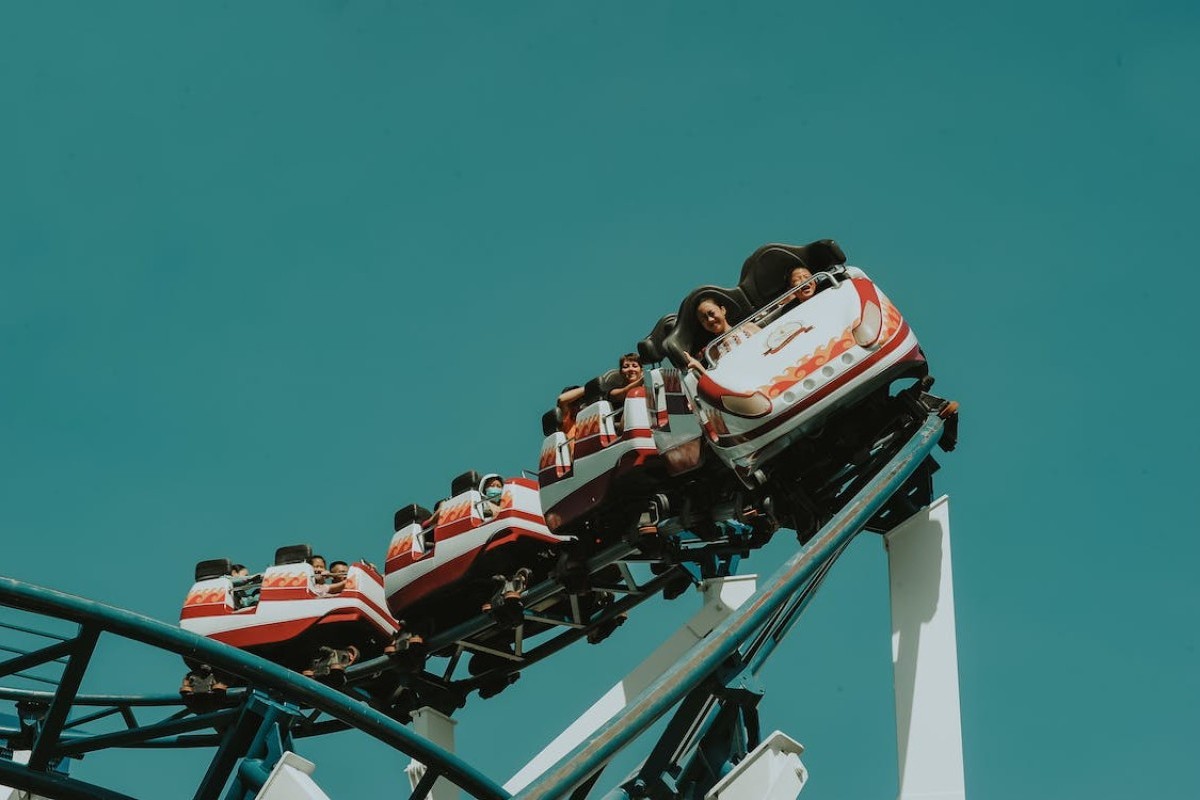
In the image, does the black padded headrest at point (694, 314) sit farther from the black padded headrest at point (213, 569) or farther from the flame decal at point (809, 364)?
the black padded headrest at point (213, 569)

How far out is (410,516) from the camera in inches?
609

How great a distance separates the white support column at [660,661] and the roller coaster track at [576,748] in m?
1.07

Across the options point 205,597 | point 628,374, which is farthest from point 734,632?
point 205,597

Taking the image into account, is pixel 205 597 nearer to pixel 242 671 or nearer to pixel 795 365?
pixel 242 671

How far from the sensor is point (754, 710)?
1220 centimetres

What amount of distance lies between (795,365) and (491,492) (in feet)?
11.4

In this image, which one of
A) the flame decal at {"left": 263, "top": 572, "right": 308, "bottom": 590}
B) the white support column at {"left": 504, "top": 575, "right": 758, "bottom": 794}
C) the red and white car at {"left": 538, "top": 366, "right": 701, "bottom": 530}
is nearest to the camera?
the red and white car at {"left": 538, "top": 366, "right": 701, "bottom": 530}

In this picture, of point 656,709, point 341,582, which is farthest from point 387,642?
point 656,709

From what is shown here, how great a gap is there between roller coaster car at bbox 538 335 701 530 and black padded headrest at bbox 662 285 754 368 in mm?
179

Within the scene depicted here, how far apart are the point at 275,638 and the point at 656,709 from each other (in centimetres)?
560

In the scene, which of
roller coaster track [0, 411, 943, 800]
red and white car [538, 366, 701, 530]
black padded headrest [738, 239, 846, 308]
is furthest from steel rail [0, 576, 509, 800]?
black padded headrest [738, 239, 846, 308]

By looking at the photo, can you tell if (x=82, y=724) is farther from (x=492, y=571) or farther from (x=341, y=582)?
(x=492, y=571)

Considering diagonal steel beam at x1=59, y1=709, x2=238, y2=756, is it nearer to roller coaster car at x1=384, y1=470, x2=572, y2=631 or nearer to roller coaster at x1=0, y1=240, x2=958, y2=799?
roller coaster at x1=0, y1=240, x2=958, y2=799

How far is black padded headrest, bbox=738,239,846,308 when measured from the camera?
13.3 meters
